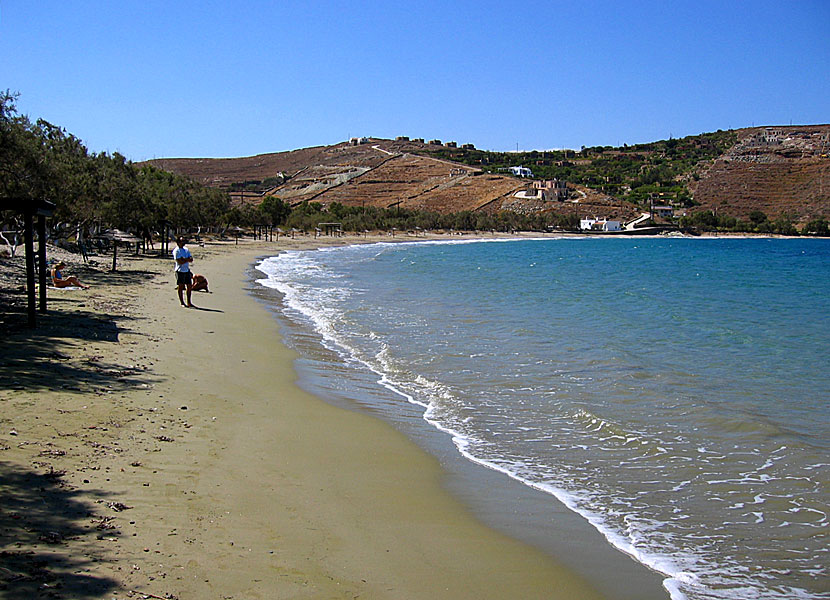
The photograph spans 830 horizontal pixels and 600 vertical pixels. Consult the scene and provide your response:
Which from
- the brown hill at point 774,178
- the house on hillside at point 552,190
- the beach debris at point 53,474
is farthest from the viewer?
the house on hillside at point 552,190

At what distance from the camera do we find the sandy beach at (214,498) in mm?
3989

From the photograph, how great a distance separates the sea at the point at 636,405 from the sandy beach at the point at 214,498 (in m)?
0.97

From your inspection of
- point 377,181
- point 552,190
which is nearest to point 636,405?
point 552,190

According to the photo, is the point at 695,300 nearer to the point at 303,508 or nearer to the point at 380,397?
→ the point at 380,397

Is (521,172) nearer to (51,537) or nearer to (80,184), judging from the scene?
(80,184)

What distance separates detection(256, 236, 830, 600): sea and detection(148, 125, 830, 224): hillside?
9781 centimetres

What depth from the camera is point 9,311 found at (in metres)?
12.4

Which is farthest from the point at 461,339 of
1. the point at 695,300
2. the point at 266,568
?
the point at 695,300

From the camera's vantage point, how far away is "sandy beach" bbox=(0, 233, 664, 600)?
3.99 m

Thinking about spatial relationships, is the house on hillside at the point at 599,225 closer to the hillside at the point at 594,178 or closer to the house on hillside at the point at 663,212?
the hillside at the point at 594,178

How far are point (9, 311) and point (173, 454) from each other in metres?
8.10

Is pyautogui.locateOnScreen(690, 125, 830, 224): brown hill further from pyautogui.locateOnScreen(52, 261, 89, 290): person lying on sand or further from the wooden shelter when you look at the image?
the wooden shelter

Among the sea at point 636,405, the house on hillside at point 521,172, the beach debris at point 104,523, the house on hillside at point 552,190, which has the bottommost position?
the sea at point 636,405

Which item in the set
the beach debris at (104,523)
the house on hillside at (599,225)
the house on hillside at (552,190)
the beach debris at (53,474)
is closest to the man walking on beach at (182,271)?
the beach debris at (53,474)
